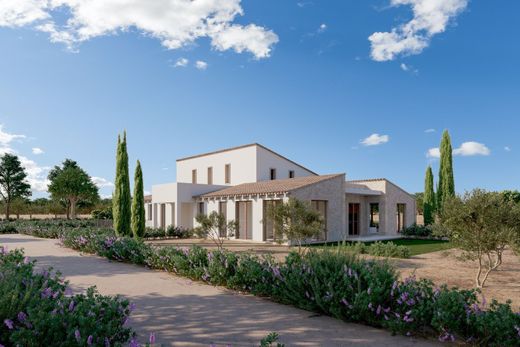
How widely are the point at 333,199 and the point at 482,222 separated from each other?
13.6m

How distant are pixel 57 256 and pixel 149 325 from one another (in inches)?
410

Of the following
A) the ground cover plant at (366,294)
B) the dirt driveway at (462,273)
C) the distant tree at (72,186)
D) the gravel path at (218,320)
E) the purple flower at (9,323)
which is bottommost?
the dirt driveway at (462,273)

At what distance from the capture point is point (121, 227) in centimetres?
1933

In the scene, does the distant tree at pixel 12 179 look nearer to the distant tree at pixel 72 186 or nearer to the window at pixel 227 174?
the distant tree at pixel 72 186

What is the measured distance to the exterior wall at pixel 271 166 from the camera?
28.2m

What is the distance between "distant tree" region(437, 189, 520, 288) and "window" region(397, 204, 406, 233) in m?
20.1

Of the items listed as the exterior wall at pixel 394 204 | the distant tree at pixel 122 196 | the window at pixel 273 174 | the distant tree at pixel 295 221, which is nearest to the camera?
the distant tree at pixel 295 221

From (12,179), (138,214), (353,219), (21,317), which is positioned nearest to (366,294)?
(21,317)

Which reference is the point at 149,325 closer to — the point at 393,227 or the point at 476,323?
the point at 476,323

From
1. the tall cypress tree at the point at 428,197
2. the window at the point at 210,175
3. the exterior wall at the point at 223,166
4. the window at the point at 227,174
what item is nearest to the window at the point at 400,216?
the tall cypress tree at the point at 428,197

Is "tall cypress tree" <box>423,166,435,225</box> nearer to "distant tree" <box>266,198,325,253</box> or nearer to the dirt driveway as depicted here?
the dirt driveway

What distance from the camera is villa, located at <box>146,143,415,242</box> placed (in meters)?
21.6

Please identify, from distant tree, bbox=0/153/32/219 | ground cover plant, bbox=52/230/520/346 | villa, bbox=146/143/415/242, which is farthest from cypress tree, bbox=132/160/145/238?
distant tree, bbox=0/153/32/219

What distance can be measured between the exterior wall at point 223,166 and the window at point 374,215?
29.4 feet
